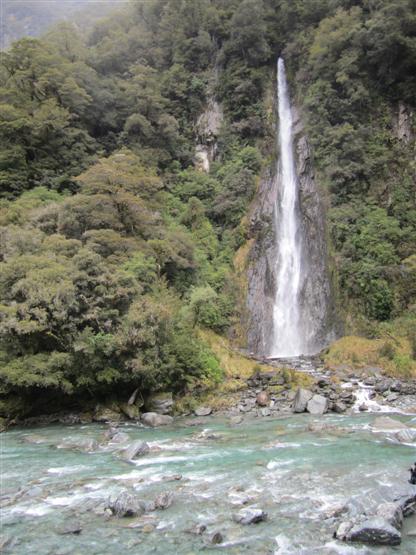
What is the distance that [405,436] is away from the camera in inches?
557

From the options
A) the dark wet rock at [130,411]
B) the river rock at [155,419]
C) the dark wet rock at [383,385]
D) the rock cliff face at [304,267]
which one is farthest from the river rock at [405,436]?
the rock cliff face at [304,267]

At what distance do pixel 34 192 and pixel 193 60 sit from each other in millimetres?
25015

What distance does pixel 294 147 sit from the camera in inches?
1556

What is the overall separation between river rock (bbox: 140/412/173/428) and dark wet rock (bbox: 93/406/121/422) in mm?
1241

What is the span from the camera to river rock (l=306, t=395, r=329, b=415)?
61.9ft

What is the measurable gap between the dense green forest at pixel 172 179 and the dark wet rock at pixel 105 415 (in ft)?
2.66

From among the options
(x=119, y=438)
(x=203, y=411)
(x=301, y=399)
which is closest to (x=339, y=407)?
(x=301, y=399)

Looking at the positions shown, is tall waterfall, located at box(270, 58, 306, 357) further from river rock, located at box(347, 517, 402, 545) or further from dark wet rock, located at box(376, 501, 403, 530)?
river rock, located at box(347, 517, 402, 545)

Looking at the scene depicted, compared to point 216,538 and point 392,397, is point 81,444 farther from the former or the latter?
point 392,397

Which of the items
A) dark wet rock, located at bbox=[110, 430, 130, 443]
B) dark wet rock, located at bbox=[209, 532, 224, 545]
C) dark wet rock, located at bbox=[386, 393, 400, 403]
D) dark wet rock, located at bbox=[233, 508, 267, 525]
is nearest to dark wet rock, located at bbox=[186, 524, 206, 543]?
dark wet rock, located at bbox=[209, 532, 224, 545]

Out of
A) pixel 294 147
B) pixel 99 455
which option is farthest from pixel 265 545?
pixel 294 147

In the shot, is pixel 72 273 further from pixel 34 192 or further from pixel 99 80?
pixel 99 80

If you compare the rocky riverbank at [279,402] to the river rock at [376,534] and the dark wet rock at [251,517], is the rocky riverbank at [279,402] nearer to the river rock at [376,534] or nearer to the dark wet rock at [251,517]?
the dark wet rock at [251,517]

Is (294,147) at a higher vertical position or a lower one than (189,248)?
higher
